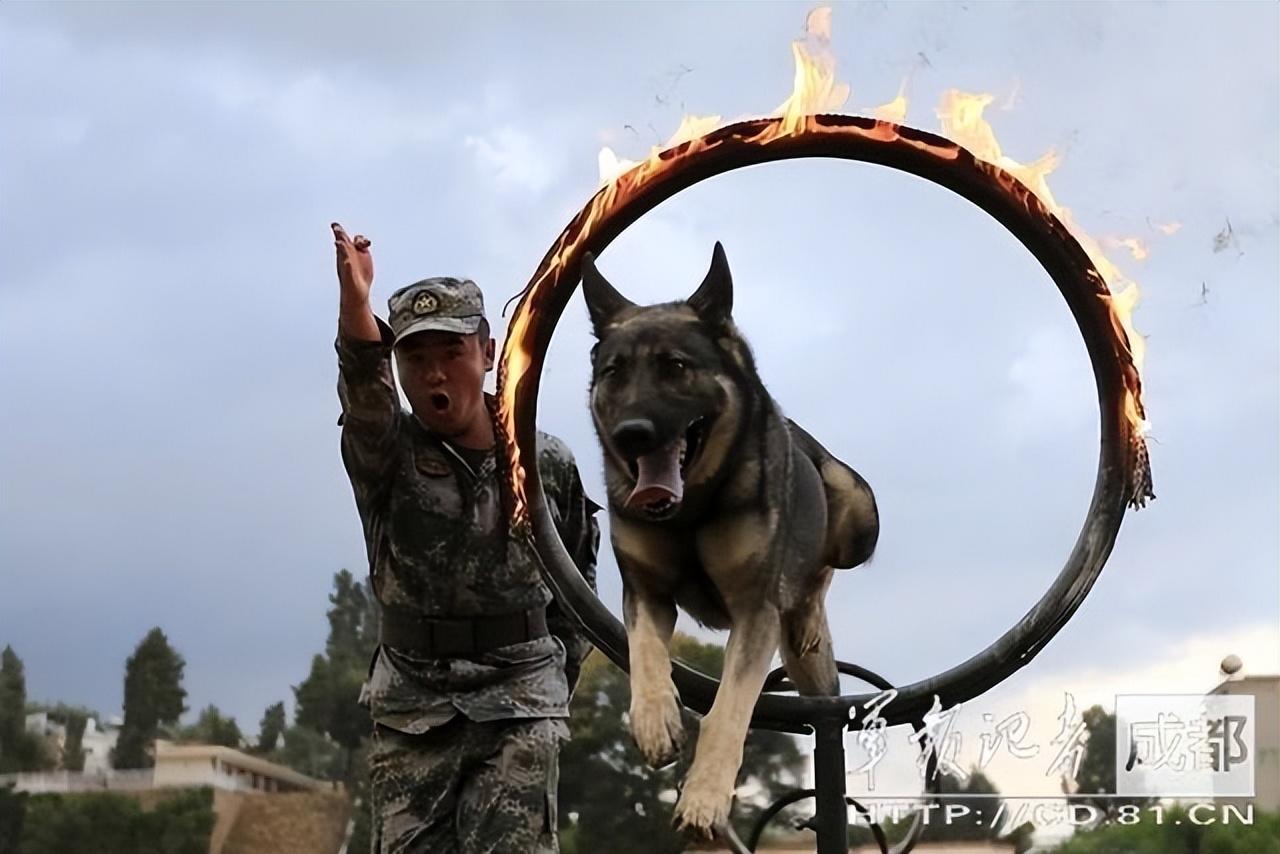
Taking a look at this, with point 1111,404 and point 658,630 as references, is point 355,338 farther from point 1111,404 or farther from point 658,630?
point 1111,404

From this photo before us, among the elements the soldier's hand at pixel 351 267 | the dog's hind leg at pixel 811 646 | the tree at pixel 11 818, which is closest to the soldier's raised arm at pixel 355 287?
the soldier's hand at pixel 351 267

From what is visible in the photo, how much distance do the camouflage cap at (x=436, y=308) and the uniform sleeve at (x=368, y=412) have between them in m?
0.11

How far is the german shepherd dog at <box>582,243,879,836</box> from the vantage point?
159 inches

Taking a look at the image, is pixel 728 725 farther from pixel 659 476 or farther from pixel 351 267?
pixel 351 267

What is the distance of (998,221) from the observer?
457 cm

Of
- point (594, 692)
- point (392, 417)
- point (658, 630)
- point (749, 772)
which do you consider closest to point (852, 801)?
point (658, 630)

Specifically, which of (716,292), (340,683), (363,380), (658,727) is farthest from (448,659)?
(340,683)

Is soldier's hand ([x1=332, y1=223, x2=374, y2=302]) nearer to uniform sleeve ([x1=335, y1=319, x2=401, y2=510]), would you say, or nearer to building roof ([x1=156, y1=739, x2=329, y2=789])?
uniform sleeve ([x1=335, y1=319, x2=401, y2=510])

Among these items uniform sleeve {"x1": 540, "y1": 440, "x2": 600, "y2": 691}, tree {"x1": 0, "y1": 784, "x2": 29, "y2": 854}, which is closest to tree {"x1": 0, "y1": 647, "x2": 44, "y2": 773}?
tree {"x1": 0, "y1": 784, "x2": 29, "y2": 854}

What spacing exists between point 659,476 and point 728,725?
2.16 feet

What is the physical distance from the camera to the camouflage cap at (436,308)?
468cm

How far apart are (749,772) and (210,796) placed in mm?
18541

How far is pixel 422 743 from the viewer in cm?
482

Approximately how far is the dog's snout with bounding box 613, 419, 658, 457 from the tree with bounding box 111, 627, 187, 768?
2664cm
